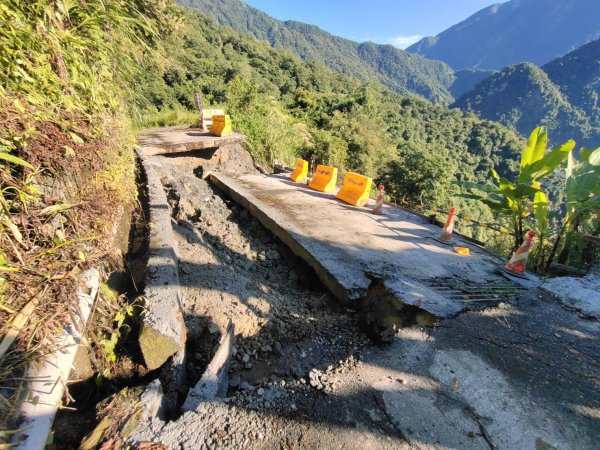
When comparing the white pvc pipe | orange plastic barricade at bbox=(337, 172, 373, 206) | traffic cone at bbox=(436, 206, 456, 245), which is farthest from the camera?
orange plastic barricade at bbox=(337, 172, 373, 206)

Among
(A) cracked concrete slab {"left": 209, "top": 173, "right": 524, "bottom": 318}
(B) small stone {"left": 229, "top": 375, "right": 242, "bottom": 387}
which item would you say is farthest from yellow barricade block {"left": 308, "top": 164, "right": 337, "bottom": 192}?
(B) small stone {"left": 229, "top": 375, "right": 242, "bottom": 387}

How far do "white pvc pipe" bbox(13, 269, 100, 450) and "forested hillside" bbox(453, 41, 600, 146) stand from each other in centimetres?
14026

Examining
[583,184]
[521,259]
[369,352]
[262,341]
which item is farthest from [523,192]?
[262,341]

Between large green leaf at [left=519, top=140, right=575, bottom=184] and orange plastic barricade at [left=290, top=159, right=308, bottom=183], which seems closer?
large green leaf at [left=519, top=140, right=575, bottom=184]

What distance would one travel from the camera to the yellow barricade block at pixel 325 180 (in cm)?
836

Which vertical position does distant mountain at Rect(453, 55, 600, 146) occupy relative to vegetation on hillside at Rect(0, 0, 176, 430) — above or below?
above

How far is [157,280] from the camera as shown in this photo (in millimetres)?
2965

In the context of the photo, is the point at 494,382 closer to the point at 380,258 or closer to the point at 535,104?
the point at 380,258

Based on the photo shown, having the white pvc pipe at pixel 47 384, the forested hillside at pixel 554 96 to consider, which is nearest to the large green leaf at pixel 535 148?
the white pvc pipe at pixel 47 384

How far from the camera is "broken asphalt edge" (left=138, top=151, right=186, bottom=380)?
7.89 feet

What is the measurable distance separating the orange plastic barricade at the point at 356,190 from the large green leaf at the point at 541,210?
3183 mm

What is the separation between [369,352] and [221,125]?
9498 mm

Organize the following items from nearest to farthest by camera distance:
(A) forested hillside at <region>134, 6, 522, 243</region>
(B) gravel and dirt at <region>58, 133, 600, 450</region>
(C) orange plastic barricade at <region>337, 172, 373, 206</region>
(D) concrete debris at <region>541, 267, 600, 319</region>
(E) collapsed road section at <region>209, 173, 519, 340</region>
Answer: (B) gravel and dirt at <region>58, 133, 600, 450</region> → (E) collapsed road section at <region>209, 173, 519, 340</region> → (D) concrete debris at <region>541, 267, 600, 319</region> → (C) orange plastic barricade at <region>337, 172, 373, 206</region> → (A) forested hillside at <region>134, 6, 522, 243</region>

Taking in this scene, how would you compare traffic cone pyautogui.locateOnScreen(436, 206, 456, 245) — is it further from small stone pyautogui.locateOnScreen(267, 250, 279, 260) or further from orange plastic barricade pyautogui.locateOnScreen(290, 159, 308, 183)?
orange plastic barricade pyautogui.locateOnScreen(290, 159, 308, 183)
